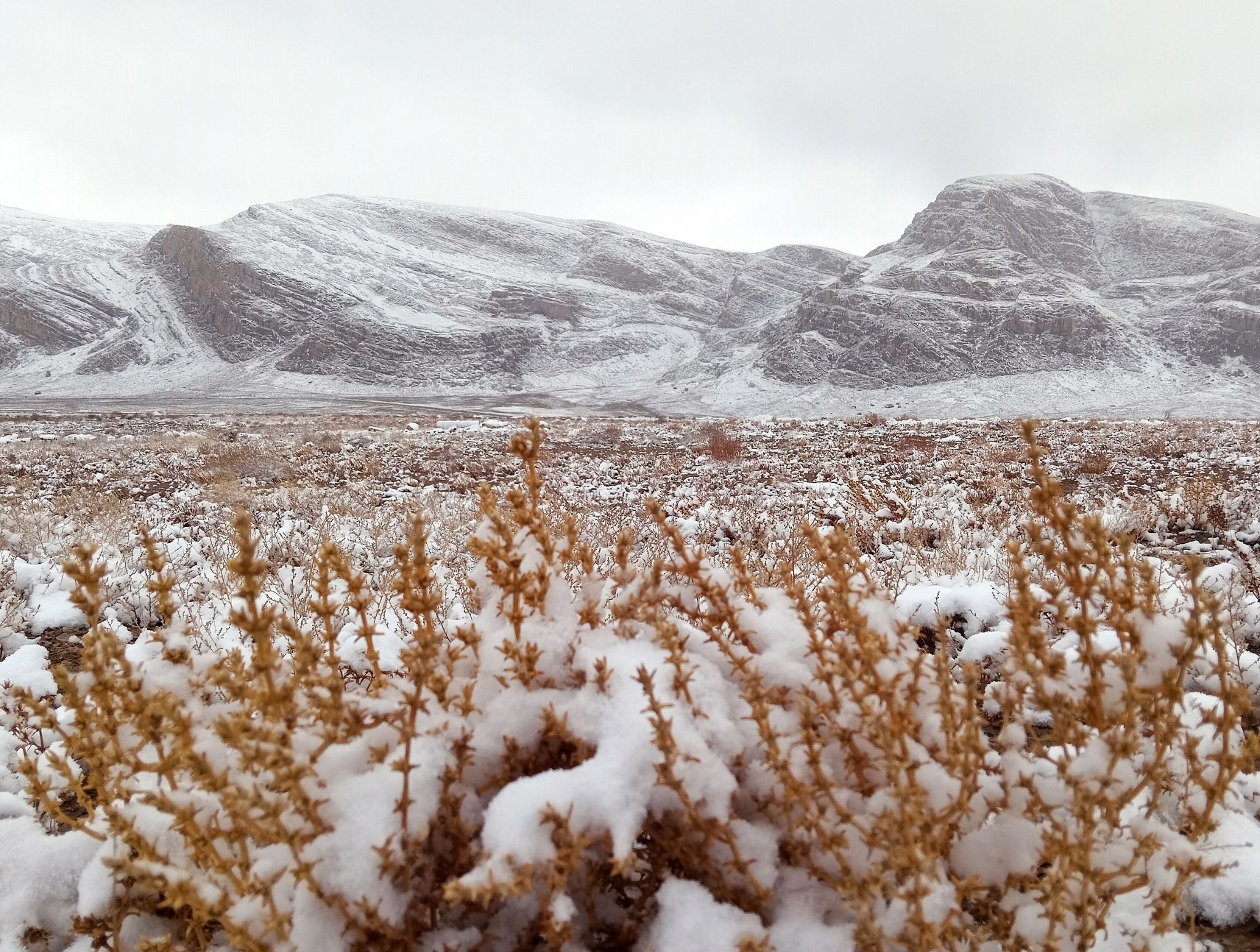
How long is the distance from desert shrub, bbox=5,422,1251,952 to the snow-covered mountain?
57.2 metres

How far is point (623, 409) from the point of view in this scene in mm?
57156

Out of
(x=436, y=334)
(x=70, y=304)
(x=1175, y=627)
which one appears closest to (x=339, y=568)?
(x=1175, y=627)

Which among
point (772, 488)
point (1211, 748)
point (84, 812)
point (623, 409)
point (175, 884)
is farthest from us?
point (623, 409)

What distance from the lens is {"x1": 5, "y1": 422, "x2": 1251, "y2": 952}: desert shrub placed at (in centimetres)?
114

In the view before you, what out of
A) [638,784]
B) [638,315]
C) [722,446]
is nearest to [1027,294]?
[638,315]

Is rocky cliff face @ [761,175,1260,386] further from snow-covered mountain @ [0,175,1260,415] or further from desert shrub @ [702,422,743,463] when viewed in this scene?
desert shrub @ [702,422,743,463]

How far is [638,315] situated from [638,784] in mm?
102387

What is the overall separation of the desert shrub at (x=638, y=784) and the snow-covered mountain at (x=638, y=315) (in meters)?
57.2

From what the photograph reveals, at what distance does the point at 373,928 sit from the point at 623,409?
56.4 m

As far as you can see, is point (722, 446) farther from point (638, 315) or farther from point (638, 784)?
point (638, 315)

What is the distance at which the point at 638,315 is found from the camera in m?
101

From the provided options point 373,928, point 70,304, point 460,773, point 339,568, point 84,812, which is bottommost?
point 84,812

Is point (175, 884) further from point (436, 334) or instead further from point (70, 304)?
point (70, 304)

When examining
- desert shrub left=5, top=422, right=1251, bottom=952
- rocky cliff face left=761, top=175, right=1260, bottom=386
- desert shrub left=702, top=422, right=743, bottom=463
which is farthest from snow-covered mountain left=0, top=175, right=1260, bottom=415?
desert shrub left=5, top=422, right=1251, bottom=952
